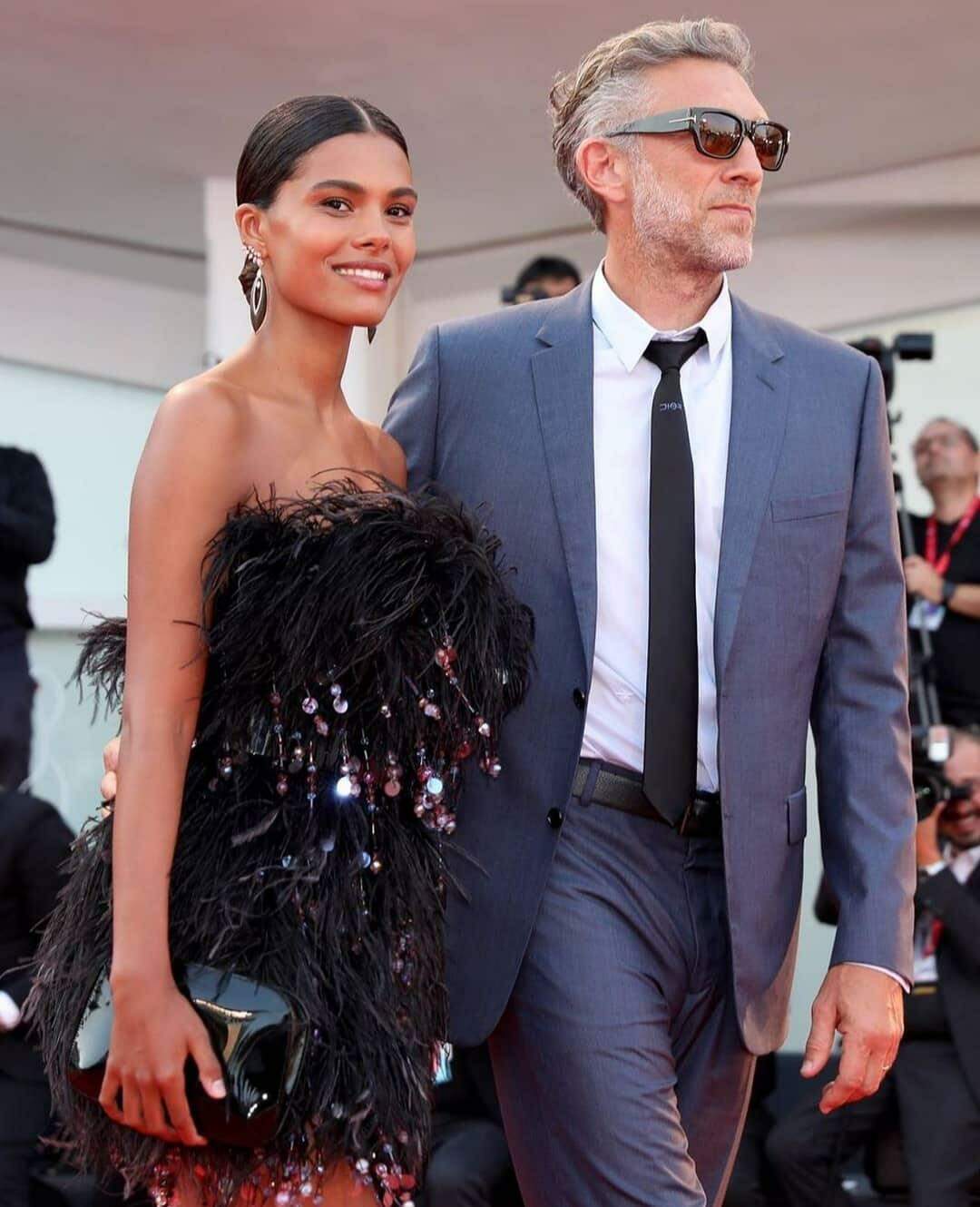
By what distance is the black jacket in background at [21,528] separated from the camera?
5.91 metres

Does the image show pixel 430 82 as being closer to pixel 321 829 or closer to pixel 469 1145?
pixel 469 1145

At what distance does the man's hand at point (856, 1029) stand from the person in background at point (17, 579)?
3646 millimetres

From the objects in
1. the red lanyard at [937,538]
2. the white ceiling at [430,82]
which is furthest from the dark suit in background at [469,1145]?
the white ceiling at [430,82]

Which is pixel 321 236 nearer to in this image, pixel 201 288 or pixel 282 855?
pixel 282 855

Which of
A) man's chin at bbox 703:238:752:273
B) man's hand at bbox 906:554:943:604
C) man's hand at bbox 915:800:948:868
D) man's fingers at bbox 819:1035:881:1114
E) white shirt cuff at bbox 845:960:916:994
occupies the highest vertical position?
man's chin at bbox 703:238:752:273

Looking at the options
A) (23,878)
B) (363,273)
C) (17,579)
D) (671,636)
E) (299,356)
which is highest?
(363,273)

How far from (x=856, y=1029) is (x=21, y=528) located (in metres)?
3.80

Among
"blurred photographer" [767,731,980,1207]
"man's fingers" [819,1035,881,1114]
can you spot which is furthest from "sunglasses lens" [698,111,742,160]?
"blurred photographer" [767,731,980,1207]

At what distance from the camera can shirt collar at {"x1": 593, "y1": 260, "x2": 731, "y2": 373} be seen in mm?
2965

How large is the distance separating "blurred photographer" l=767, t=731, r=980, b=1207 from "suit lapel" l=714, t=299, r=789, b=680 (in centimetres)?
239

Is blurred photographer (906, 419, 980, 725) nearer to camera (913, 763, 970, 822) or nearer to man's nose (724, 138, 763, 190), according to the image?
camera (913, 763, 970, 822)

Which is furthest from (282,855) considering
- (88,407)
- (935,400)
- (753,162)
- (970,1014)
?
(88,407)

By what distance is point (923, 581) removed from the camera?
5.74 metres

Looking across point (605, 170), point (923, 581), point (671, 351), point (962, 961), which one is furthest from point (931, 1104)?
point (605, 170)
